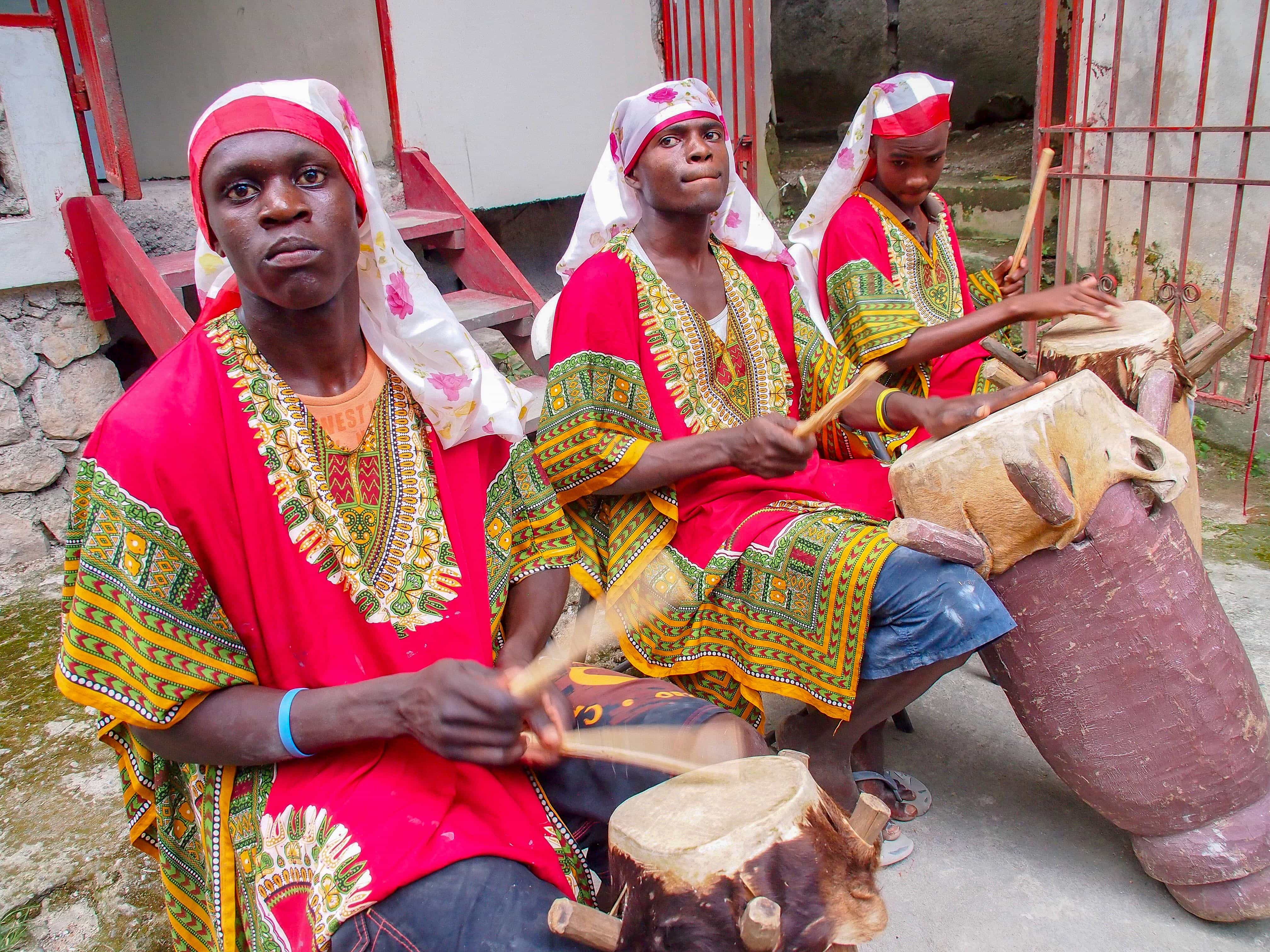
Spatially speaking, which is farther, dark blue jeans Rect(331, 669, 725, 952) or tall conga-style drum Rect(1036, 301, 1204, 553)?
tall conga-style drum Rect(1036, 301, 1204, 553)

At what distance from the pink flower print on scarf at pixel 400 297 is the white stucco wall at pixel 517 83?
273 centimetres

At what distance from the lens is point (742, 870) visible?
1160mm

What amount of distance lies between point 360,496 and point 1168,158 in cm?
429

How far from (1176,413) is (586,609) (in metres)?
1.62

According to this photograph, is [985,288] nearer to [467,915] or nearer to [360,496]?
[360,496]

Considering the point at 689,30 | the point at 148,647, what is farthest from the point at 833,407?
the point at 689,30

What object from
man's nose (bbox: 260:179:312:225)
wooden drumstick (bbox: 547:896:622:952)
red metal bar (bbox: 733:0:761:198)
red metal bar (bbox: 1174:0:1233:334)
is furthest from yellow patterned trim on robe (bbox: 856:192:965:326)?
wooden drumstick (bbox: 547:896:622:952)

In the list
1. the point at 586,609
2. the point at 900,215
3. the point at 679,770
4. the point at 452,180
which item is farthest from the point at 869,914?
the point at 452,180

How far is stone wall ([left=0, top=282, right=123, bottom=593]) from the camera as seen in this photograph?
3.31 meters

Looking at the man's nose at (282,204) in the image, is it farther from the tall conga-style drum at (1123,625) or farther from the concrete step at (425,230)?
the concrete step at (425,230)

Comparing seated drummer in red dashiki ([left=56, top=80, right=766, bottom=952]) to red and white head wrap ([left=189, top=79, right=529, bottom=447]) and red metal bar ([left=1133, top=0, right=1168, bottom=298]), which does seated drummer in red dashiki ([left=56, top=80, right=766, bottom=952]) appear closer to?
red and white head wrap ([left=189, top=79, right=529, bottom=447])

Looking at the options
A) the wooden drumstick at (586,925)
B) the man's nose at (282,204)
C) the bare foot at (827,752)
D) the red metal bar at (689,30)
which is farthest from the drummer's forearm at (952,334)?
the red metal bar at (689,30)

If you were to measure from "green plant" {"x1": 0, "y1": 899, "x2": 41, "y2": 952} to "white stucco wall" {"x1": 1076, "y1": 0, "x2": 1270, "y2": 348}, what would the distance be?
4405mm

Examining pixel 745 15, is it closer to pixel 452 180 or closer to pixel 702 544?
pixel 452 180
